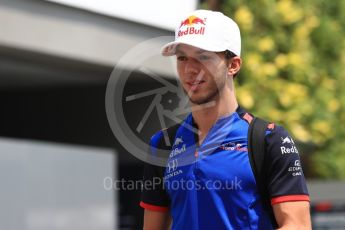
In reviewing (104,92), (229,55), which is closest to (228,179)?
(229,55)

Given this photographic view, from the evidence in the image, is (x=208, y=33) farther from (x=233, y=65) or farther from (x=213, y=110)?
(x=213, y=110)

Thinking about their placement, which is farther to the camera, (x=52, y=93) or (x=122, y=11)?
(x=52, y=93)

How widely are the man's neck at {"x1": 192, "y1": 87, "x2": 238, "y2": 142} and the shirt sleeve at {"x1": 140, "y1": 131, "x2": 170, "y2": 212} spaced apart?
0.23m

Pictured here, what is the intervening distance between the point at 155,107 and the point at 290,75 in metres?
3.09

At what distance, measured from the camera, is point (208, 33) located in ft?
10.7

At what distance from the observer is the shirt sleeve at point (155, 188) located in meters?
3.47

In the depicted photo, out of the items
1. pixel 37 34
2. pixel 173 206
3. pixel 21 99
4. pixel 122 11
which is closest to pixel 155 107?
pixel 122 11

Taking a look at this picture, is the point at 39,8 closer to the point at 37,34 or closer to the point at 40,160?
the point at 37,34

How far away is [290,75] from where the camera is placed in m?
11.5

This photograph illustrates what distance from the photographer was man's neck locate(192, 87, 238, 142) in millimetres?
3342

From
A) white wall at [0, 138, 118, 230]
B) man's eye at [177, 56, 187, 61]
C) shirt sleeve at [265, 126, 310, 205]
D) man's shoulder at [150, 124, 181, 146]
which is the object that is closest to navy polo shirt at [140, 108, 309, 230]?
shirt sleeve at [265, 126, 310, 205]

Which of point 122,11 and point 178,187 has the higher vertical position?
point 122,11

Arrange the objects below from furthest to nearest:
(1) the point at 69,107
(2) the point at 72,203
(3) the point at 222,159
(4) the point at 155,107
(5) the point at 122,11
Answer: (1) the point at 69,107 → (2) the point at 72,203 → (4) the point at 155,107 → (5) the point at 122,11 → (3) the point at 222,159

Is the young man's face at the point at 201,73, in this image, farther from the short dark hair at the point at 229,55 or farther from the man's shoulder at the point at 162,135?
the man's shoulder at the point at 162,135
